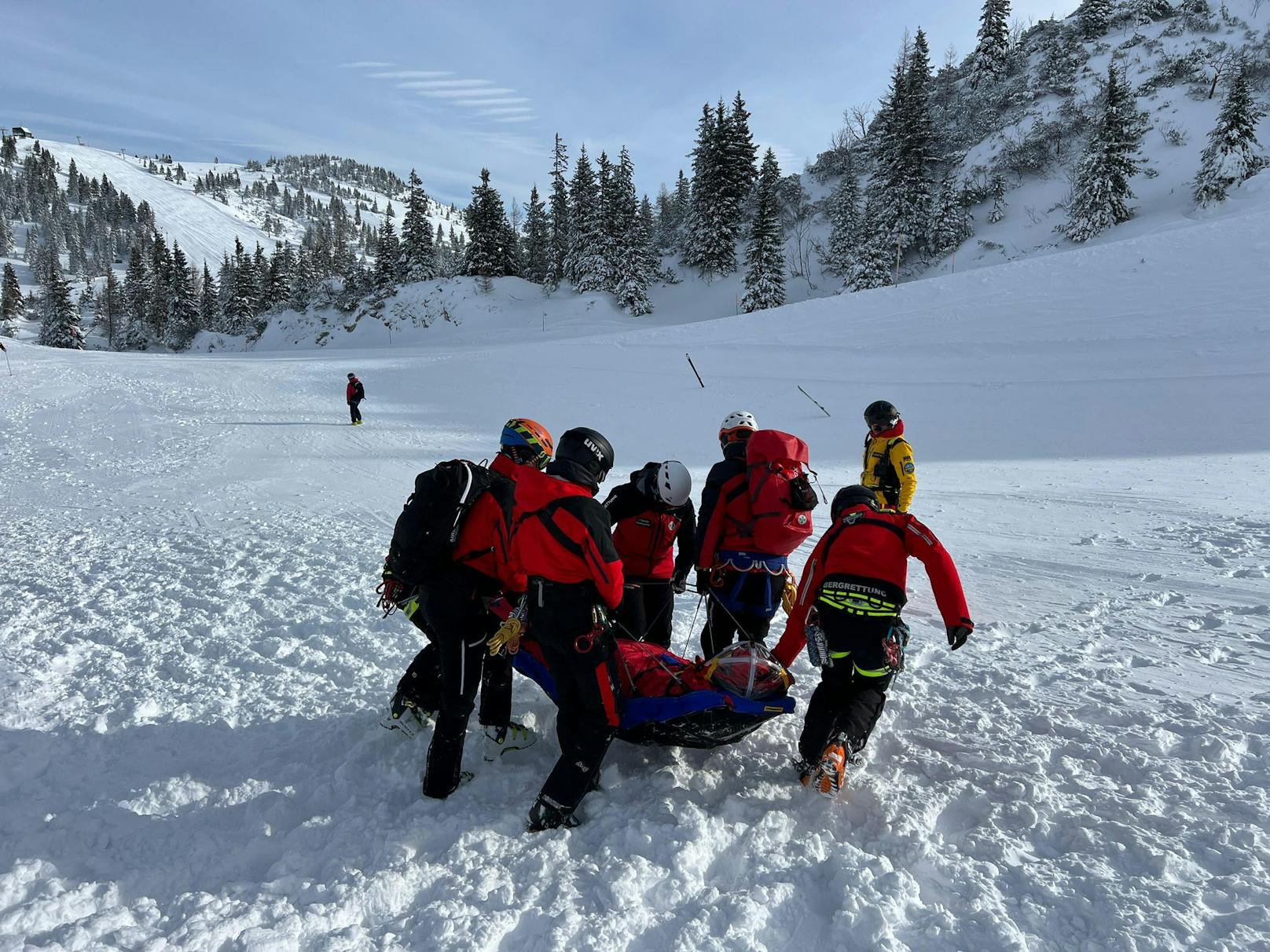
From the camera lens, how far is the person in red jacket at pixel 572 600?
310cm

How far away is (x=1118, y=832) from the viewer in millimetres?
2943

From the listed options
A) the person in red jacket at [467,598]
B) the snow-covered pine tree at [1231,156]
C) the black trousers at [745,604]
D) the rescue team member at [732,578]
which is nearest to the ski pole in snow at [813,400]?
the rescue team member at [732,578]

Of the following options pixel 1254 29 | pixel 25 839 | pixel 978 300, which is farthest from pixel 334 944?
pixel 1254 29

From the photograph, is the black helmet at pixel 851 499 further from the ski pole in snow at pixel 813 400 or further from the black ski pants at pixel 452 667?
the ski pole in snow at pixel 813 400

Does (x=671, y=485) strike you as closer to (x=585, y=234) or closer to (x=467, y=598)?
(x=467, y=598)

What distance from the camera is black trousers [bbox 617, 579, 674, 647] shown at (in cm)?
436

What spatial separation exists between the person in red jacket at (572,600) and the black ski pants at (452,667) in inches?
15.6

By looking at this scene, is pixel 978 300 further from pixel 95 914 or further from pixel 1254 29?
pixel 1254 29

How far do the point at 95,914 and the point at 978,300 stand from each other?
76.4 feet

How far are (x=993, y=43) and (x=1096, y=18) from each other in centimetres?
672

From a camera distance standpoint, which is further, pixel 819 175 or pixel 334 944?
pixel 819 175

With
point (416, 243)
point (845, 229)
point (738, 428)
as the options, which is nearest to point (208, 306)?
point (416, 243)

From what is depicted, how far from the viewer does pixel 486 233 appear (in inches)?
1900

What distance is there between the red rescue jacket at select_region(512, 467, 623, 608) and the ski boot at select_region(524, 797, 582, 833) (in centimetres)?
100
